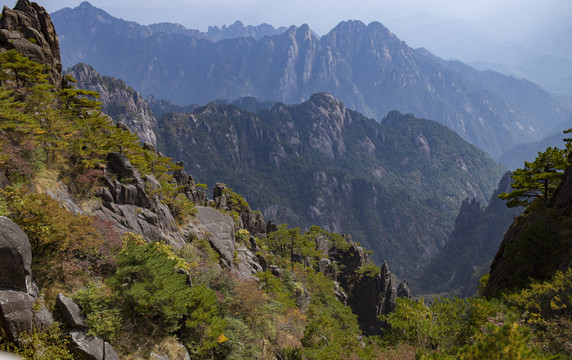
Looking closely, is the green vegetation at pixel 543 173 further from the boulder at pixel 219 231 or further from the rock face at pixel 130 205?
the rock face at pixel 130 205

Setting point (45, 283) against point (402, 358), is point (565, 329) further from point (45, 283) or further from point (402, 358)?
point (45, 283)

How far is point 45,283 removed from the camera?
532 inches

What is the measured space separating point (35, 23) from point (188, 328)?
35619 millimetres

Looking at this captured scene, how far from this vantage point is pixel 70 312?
12.5 m

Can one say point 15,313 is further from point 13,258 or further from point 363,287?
point 363,287

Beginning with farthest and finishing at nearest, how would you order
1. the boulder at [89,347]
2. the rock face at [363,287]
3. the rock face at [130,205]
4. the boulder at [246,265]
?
the rock face at [363,287] < the boulder at [246,265] < the rock face at [130,205] < the boulder at [89,347]

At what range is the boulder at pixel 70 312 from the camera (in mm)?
12430

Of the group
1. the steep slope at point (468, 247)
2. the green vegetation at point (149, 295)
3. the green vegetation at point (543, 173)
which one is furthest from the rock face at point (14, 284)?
the steep slope at point (468, 247)

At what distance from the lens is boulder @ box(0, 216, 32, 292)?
11.2 metres

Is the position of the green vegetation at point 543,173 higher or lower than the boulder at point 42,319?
higher

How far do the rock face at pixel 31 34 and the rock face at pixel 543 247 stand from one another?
151 feet

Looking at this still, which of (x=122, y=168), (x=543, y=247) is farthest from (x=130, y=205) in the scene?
(x=543, y=247)

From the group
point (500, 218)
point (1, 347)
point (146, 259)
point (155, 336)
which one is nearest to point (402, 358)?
point (155, 336)

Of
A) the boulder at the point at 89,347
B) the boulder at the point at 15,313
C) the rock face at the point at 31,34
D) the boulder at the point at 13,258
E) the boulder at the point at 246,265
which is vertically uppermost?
the rock face at the point at 31,34
